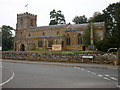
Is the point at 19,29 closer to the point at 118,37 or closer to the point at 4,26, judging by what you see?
the point at 4,26

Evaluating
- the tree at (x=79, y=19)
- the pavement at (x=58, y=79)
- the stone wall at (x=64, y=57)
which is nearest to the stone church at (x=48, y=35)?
the stone wall at (x=64, y=57)

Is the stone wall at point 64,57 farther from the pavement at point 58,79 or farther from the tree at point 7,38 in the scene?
the tree at point 7,38

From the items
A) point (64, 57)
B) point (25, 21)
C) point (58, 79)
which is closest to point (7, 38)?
point (25, 21)

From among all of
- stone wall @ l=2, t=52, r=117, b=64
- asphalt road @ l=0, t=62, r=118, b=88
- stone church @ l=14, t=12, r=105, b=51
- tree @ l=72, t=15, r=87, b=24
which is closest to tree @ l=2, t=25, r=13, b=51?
stone church @ l=14, t=12, r=105, b=51

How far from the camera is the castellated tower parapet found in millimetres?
68438

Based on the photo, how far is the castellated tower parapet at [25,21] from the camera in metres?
68.4

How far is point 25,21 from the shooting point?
68.4m

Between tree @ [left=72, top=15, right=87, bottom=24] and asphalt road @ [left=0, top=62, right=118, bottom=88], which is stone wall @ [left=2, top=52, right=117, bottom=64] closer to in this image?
asphalt road @ [left=0, top=62, right=118, bottom=88]

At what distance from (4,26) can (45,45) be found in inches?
1200

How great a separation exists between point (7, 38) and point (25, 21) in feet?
41.5

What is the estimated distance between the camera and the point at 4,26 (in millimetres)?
76375

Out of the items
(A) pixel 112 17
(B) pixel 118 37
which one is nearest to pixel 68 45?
(A) pixel 112 17

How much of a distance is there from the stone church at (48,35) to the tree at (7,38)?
6.35 m

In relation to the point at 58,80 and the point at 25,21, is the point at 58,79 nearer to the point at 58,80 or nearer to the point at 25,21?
the point at 58,80
